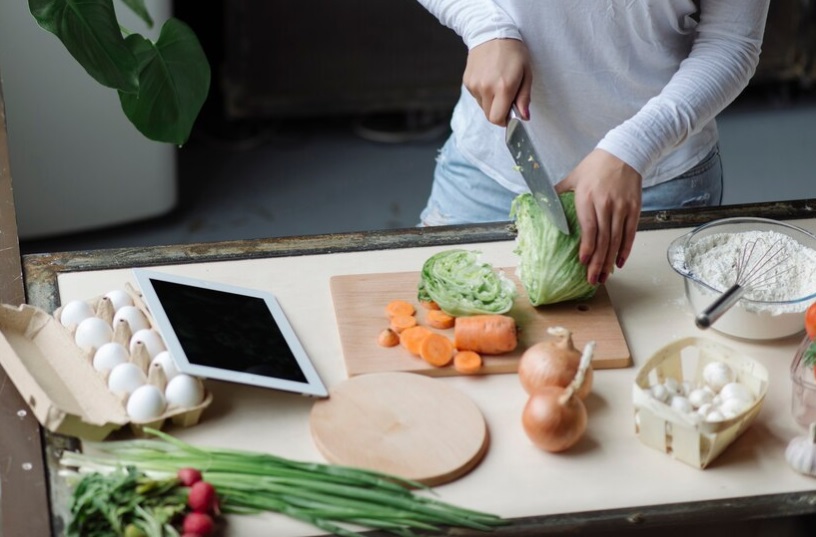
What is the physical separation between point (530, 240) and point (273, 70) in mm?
2372

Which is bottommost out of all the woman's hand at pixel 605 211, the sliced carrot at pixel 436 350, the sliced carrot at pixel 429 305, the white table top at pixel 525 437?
the white table top at pixel 525 437

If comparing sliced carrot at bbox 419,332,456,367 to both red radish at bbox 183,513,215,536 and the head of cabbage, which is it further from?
red radish at bbox 183,513,215,536

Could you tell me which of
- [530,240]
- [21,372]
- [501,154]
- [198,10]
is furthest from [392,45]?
[21,372]

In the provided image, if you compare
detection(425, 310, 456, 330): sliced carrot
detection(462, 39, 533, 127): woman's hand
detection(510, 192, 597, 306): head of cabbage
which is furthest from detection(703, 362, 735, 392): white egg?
detection(462, 39, 533, 127): woman's hand

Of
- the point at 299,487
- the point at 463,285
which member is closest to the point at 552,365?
the point at 463,285

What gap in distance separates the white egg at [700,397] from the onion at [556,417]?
132mm

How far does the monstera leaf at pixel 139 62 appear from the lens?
166 cm

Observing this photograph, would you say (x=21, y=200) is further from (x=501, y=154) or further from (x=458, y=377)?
(x=458, y=377)

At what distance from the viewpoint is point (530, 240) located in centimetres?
159

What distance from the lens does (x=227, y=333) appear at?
1449 millimetres

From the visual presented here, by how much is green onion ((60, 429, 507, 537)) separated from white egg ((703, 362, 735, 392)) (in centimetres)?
35

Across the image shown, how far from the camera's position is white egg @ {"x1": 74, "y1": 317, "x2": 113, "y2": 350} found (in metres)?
1.44

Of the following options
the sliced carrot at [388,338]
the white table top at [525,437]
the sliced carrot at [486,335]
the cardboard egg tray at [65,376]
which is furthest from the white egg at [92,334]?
the sliced carrot at [486,335]

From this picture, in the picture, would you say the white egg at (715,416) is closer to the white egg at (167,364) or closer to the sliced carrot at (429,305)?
the sliced carrot at (429,305)
